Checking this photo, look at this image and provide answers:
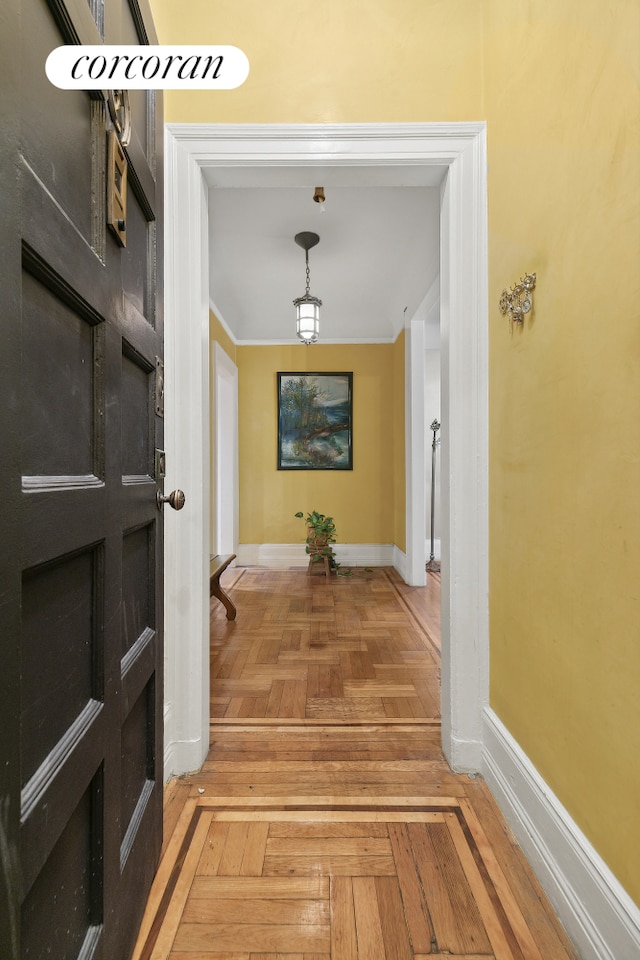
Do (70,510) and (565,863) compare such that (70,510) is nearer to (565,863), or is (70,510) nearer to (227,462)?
(565,863)

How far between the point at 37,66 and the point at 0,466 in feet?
1.68

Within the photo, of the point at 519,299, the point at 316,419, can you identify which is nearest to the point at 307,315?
the point at 316,419

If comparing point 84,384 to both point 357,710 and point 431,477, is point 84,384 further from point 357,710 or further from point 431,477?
point 431,477

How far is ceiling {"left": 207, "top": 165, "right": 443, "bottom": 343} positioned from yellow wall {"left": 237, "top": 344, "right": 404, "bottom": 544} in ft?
1.29

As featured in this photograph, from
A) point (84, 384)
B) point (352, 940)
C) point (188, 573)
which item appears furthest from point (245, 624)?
point (84, 384)

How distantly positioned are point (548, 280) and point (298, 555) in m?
4.23

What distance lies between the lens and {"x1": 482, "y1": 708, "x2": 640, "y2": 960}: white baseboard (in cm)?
82

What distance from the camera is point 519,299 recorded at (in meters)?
1.25

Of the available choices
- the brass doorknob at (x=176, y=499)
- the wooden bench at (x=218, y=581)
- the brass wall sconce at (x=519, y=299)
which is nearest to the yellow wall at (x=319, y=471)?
the wooden bench at (x=218, y=581)

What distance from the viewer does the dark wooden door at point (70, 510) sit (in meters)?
0.51

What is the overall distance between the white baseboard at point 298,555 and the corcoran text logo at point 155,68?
4384 millimetres

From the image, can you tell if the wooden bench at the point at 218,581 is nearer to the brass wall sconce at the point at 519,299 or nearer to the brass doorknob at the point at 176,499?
the brass doorknob at the point at 176,499

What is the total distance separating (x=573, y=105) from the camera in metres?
1.00

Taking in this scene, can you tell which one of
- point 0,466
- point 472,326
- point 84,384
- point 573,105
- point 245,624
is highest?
point 573,105
